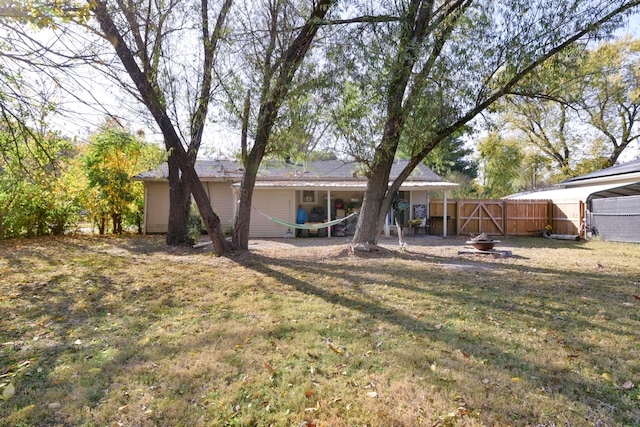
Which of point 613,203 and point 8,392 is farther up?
point 613,203

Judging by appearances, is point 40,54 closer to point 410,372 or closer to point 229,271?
point 229,271

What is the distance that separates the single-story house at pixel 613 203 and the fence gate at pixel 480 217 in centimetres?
250

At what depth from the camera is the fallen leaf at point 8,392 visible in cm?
223

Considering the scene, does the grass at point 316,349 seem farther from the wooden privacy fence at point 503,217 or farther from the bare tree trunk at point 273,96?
the wooden privacy fence at point 503,217

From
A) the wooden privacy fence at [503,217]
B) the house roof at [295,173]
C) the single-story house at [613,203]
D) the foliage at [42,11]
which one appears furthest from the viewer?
the wooden privacy fence at [503,217]

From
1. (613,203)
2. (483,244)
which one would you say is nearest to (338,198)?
(483,244)

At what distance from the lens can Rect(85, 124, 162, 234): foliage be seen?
40.3ft

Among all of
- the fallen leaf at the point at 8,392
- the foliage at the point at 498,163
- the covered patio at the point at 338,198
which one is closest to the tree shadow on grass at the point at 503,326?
the fallen leaf at the point at 8,392

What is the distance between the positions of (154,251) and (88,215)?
6.04 m

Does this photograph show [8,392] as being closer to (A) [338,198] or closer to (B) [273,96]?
(B) [273,96]

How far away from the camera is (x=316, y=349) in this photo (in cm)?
300

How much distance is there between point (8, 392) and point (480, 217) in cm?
1572

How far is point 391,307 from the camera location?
4270 millimetres

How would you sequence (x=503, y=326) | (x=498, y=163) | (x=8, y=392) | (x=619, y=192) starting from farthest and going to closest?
(x=498, y=163), (x=619, y=192), (x=503, y=326), (x=8, y=392)
